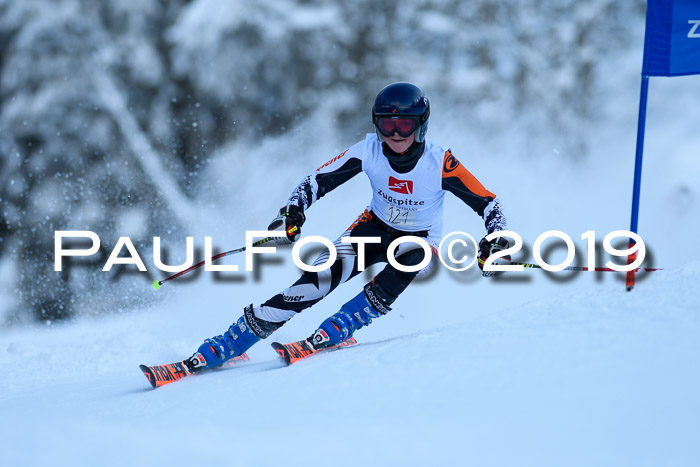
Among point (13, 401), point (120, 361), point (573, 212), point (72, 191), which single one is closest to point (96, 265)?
point (72, 191)

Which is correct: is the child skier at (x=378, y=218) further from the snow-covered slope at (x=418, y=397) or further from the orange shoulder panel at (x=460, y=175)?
the snow-covered slope at (x=418, y=397)

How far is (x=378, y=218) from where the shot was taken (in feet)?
15.0

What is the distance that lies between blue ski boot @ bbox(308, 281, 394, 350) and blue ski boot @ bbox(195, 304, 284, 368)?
1.01 feet

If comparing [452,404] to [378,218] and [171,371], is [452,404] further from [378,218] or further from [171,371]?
[171,371]

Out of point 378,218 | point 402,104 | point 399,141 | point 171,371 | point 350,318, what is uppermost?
point 402,104

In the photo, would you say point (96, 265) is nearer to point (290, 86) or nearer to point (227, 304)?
point (227, 304)

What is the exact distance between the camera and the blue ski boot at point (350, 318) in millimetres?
4484

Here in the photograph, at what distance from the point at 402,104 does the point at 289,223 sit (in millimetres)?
1075

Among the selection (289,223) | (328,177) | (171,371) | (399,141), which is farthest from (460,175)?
(171,371)

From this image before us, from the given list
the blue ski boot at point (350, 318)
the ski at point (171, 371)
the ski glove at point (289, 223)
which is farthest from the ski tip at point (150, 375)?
the ski glove at point (289, 223)

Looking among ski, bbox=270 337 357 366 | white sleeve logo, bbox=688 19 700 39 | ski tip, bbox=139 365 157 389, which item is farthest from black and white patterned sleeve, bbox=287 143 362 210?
white sleeve logo, bbox=688 19 700 39

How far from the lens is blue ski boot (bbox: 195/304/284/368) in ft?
14.4

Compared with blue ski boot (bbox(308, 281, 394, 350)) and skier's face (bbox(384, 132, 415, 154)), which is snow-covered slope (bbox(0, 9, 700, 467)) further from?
skier's face (bbox(384, 132, 415, 154))

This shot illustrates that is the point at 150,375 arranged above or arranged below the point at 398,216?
below
